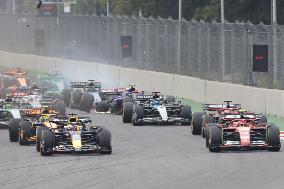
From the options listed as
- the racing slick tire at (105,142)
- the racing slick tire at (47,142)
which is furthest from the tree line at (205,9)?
the racing slick tire at (47,142)

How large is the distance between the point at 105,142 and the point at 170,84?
78.1ft

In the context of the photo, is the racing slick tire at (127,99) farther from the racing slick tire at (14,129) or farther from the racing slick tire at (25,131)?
the racing slick tire at (25,131)

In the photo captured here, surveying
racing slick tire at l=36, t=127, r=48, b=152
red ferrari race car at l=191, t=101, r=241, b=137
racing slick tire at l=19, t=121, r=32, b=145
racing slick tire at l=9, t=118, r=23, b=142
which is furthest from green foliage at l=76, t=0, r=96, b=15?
racing slick tire at l=36, t=127, r=48, b=152

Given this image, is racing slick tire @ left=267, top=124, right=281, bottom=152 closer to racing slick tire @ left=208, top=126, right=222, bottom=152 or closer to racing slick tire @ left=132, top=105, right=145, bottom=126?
racing slick tire @ left=208, top=126, right=222, bottom=152

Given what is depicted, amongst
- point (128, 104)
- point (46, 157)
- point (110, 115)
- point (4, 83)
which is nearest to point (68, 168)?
point (46, 157)

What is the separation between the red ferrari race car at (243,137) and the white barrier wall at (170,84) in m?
9.94

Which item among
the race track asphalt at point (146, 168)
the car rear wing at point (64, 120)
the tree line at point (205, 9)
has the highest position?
the tree line at point (205, 9)

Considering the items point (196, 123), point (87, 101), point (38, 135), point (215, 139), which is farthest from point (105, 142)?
point (87, 101)

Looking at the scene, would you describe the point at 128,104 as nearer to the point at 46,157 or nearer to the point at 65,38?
the point at 46,157

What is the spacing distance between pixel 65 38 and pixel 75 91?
33.8m

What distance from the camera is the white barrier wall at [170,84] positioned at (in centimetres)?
3753

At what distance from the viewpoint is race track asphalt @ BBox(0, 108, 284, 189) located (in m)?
20.0

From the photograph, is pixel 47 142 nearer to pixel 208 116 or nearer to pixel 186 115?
pixel 208 116

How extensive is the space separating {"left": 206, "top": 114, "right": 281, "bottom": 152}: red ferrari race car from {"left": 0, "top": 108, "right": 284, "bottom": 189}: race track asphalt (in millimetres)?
196
